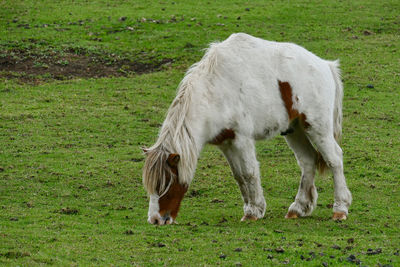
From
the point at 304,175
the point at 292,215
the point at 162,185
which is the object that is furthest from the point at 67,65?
the point at 162,185

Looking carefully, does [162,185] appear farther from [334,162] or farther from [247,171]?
[334,162]

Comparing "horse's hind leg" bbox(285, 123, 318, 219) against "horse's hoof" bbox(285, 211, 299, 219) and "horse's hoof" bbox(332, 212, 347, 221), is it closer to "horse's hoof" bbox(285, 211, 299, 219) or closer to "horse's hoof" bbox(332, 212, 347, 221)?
"horse's hoof" bbox(285, 211, 299, 219)

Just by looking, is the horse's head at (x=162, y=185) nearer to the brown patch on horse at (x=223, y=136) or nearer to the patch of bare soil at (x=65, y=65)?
the brown patch on horse at (x=223, y=136)

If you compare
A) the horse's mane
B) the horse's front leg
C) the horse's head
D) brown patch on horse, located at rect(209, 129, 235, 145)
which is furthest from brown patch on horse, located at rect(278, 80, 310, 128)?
the horse's head

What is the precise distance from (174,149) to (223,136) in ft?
3.01

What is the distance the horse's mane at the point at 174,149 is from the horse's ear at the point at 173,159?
0.18ft

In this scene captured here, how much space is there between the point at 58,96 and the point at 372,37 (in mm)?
12311

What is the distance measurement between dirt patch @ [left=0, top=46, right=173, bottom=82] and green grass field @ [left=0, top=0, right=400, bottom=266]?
69mm

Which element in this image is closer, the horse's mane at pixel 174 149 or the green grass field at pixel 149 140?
the green grass field at pixel 149 140

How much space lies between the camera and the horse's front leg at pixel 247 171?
8867 millimetres


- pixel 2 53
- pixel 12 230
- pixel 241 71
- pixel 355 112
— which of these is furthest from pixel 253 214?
pixel 2 53

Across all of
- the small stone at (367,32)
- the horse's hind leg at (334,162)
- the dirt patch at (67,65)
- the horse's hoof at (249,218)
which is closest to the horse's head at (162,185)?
the horse's hoof at (249,218)

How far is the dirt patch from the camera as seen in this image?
19844 millimetres

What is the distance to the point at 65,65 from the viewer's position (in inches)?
818
